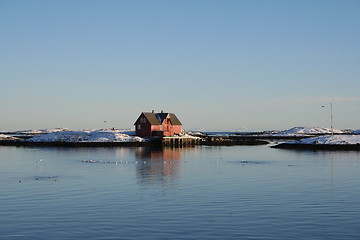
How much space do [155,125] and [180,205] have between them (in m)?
90.5

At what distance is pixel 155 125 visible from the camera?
118m

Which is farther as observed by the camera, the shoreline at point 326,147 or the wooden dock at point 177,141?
the wooden dock at point 177,141

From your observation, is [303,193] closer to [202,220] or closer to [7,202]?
[202,220]

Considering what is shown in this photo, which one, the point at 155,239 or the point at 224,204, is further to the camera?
the point at 224,204

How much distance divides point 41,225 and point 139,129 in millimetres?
98341

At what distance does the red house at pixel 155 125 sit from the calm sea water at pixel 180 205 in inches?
2790

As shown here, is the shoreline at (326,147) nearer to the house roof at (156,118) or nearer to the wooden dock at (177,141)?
the wooden dock at (177,141)

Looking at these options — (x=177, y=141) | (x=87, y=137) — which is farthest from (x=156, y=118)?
(x=87, y=137)

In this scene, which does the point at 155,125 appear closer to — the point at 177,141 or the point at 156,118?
the point at 156,118

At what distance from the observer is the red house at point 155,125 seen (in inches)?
4604

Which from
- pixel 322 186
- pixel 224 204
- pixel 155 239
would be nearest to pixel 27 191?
pixel 224 204

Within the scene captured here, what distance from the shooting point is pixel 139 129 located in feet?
395

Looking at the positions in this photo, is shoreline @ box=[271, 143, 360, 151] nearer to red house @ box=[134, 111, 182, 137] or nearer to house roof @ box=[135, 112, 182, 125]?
red house @ box=[134, 111, 182, 137]

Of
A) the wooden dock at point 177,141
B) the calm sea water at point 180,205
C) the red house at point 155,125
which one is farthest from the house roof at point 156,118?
the calm sea water at point 180,205
